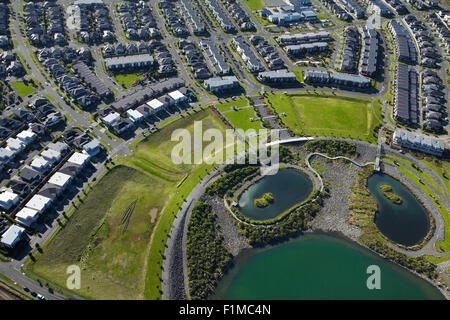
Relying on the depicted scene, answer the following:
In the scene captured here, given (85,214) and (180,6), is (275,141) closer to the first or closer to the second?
(85,214)

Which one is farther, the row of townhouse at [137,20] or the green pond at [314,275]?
the row of townhouse at [137,20]

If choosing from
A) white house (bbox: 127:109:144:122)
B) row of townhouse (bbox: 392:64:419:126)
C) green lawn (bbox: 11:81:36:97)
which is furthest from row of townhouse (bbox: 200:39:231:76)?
green lawn (bbox: 11:81:36:97)

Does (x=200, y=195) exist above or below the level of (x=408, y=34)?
below

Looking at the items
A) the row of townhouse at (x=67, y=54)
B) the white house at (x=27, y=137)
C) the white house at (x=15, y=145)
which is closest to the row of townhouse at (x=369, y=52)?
the row of townhouse at (x=67, y=54)

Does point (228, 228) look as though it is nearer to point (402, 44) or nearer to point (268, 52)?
point (268, 52)

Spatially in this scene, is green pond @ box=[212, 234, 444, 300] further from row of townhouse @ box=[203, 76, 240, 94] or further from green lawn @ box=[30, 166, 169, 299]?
row of townhouse @ box=[203, 76, 240, 94]

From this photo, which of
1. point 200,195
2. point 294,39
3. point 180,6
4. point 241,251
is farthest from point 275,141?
point 180,6

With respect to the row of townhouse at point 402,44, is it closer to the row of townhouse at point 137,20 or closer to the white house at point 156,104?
the white house at point 156,104
